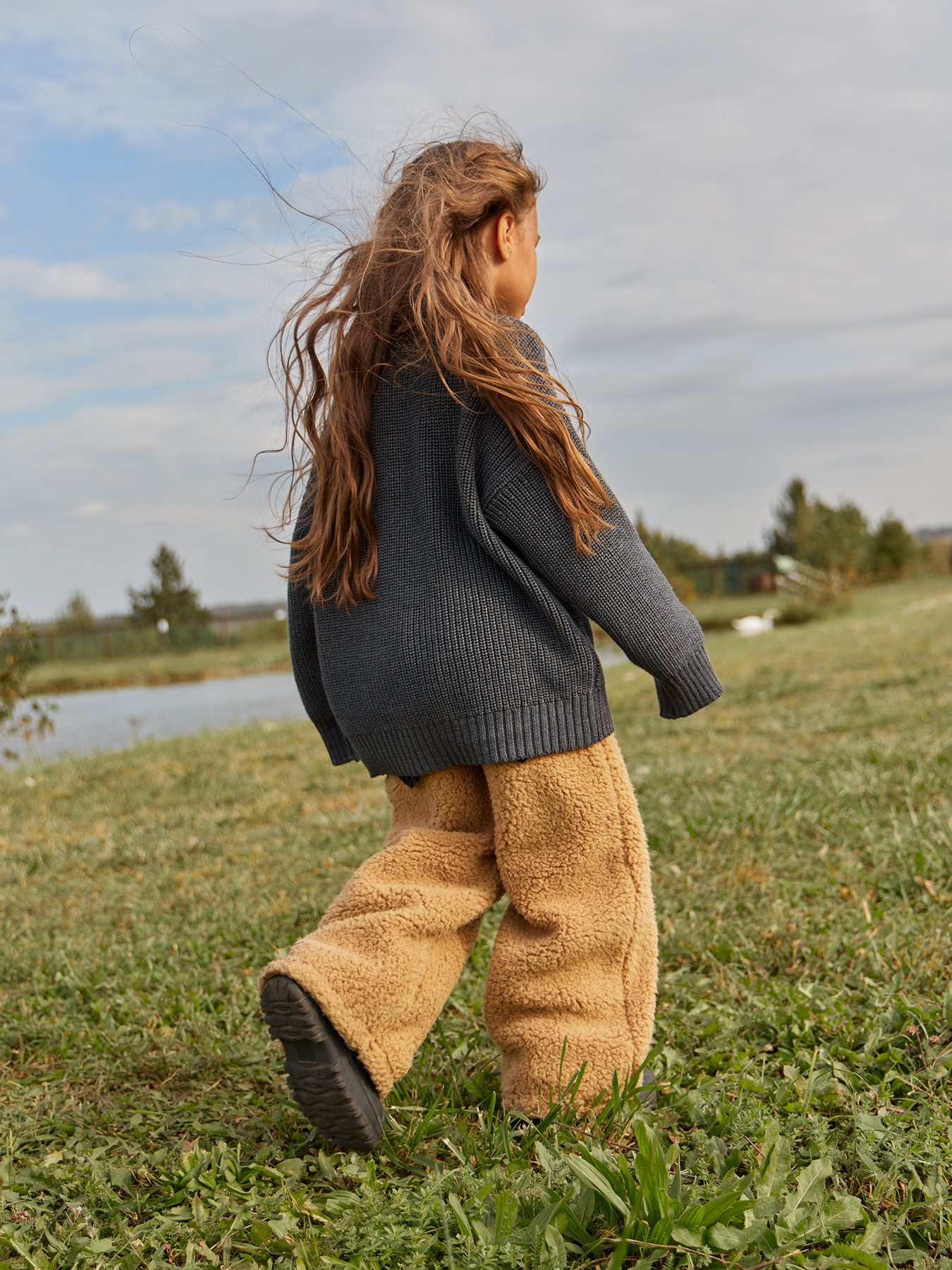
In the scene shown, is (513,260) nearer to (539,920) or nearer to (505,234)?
(505,234)

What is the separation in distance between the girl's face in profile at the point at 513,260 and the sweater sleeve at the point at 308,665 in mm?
564

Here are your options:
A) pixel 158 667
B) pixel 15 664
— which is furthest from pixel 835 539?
pixel 15 664

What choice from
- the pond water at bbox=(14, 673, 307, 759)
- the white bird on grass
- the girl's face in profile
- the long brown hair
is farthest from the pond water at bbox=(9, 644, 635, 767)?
the girl's face in profile

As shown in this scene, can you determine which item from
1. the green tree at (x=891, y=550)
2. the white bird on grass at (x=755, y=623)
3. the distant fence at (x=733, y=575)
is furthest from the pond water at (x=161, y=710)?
the green tree at (x=891, y=550)

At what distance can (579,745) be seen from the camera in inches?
69.2

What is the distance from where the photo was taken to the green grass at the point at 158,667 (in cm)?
1809

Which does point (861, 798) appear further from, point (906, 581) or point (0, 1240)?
point (906, 581)

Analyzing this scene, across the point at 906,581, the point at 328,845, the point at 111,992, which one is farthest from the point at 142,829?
the point at 906,581

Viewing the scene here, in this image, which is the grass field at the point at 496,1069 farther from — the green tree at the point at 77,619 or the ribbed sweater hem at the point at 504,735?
the green tree at the point at 77,619

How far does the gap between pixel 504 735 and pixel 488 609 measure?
0.73 feet

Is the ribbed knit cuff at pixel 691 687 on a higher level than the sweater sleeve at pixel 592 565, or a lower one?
lower

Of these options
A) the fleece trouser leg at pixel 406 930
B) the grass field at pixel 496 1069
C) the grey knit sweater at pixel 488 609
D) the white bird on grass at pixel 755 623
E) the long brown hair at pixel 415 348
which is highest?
the long brown hair at pixel 415 348

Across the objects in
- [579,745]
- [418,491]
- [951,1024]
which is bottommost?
[951,1024]

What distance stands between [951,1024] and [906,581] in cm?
2803
